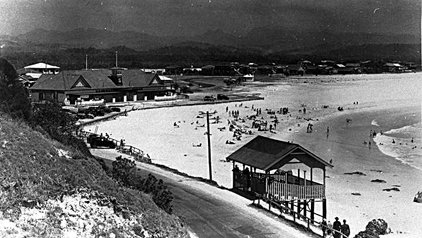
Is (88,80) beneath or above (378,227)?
above

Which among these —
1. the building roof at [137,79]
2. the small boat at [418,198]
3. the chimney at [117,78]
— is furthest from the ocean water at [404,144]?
the chimney at [117,78]

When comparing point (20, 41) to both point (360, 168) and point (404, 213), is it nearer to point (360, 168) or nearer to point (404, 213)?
point (360, 168)

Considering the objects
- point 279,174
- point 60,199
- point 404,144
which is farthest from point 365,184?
point 60,199

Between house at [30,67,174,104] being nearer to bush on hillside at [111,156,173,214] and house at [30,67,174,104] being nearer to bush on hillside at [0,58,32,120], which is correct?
bush on hillside at [0,58,32,120]

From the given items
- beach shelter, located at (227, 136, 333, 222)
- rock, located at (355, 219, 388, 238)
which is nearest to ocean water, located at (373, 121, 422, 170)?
rock, located at (355, 219, 388, 238)

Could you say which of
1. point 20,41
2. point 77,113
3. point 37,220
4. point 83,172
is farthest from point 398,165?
point 20,41

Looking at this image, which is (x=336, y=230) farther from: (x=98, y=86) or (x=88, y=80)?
(x=88, y=80)

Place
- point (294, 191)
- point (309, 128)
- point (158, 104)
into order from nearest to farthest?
point (294, 191) → point (309, 128) → point (158, 104)

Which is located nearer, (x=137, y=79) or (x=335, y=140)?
(x=335, y=140)
